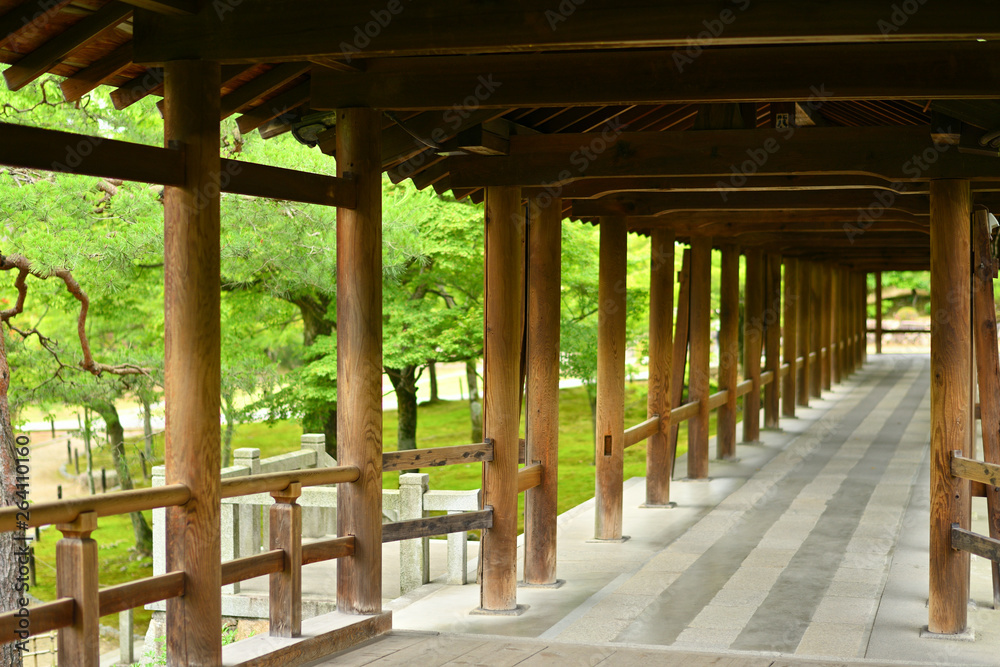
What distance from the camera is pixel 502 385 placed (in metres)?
7.04

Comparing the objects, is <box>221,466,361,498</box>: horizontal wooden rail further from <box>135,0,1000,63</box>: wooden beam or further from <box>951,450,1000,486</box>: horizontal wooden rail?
<box>951,450,1000,486</box>: horizontal wooden rail

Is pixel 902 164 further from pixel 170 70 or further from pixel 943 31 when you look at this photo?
pixel 170 70

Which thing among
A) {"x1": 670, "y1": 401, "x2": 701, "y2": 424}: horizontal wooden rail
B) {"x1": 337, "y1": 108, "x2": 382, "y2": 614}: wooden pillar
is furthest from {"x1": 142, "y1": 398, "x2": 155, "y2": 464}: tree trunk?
{"x1": 337, "y1": 108, "x2": 382, "y2": 614}: wooden pillar

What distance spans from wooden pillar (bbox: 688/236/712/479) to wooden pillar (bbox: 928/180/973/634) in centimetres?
564

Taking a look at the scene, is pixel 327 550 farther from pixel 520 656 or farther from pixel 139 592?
pixel 139 592

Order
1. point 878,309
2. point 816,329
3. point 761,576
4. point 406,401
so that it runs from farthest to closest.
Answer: point 878,309 → point 816,329 → point 406,401 → point 761,576

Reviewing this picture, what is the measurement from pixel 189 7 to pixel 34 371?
10366 mm

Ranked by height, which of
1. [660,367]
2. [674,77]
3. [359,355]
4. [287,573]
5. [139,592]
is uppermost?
[674,77]

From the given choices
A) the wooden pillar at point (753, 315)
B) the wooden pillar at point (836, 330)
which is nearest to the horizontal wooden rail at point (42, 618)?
the wooden pillar at point (753, 315)

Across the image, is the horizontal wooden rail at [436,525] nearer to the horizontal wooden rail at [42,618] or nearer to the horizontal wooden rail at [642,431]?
the horizontal wooden rail at [42,618]

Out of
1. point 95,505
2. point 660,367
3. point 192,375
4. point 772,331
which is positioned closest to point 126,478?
point 660,367

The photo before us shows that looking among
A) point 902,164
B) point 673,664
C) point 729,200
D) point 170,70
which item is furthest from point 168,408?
point 729,200

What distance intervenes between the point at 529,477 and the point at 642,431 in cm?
311

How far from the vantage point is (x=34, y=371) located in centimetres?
1364
